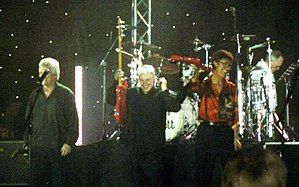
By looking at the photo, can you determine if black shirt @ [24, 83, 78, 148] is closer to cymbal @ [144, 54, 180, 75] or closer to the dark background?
cymbal @ [144, 54, 180, 75]

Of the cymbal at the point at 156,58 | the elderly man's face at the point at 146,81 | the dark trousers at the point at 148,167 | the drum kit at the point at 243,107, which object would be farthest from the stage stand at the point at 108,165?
the cymbal at the point at 156,58

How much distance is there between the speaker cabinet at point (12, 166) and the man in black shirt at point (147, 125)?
1718 mm

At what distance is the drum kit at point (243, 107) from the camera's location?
Answer: 9719 millimetres

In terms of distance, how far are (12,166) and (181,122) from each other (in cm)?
346

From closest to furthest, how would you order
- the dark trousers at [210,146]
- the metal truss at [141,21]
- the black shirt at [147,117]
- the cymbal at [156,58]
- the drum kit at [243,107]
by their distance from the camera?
the dark trousers at [210,146], the black shirt at [147,117], the cymbal at [156,58], the drum kit at [243,107], the metal truss at [141,21]

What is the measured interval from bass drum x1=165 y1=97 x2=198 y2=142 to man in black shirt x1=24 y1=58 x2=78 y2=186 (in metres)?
3.12

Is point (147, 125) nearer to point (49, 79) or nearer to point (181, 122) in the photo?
point (49, 79)

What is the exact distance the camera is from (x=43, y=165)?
6.76 meters

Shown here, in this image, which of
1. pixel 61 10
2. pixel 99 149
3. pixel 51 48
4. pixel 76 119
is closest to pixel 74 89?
pixel 51 48

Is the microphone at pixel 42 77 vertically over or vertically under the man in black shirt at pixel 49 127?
over

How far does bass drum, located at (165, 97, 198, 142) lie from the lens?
388 inches

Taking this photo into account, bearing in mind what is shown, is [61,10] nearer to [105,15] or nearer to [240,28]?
[105,15]

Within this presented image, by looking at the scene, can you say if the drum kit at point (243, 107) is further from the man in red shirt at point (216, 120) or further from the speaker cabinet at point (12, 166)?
the speaker cabinet at point (12, 166)

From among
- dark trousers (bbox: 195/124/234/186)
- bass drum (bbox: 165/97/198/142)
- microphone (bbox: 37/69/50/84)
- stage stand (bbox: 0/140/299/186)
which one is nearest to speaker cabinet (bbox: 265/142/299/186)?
stage stand (bbox: 0/140/299/186)
